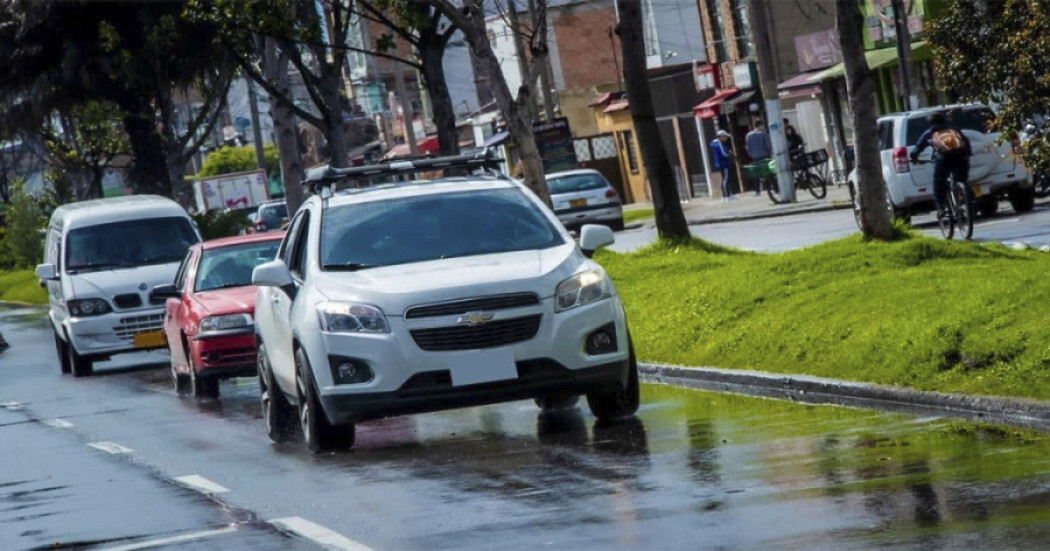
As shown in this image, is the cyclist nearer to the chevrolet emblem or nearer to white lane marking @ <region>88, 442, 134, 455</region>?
white lane marking @ <region>88, 442, 134, 455</region>

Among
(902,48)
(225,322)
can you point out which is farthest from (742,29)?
(225,322)

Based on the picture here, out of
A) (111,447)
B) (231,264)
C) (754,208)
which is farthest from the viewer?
(754,208)

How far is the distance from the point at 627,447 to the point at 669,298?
7.93 meters

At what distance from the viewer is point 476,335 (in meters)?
12.5

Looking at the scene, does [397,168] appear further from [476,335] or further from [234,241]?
[234,241]

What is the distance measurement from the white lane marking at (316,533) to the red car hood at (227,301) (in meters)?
10.2

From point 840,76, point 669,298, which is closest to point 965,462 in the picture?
point 669,298

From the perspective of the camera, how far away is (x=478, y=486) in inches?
427

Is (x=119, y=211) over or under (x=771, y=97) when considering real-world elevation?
over

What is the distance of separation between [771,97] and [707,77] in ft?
65.2

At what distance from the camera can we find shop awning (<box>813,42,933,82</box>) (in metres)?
46.8

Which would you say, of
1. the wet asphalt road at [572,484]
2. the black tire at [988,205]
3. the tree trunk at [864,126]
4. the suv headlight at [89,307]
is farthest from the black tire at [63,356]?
the tree trunk at [864,126]

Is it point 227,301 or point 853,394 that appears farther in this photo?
point 227,301

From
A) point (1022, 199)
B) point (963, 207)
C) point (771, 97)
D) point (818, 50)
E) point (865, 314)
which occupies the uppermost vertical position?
point (818, 50)
